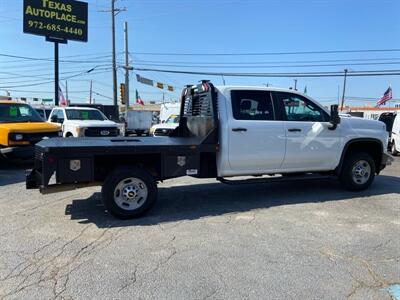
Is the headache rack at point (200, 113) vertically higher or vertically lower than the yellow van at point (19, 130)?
higher

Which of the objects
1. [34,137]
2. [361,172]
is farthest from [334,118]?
[34,137]

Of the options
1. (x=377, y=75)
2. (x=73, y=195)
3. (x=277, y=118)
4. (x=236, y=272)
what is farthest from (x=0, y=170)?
(x=377, y=75)

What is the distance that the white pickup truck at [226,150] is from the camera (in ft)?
19.9

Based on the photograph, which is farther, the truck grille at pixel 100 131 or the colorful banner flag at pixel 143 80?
the colorful banner flag at pixel 143 80

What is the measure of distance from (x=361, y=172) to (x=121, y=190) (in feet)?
15.9

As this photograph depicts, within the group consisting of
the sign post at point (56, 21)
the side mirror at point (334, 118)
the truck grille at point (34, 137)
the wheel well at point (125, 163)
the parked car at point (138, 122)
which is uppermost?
the sign post at point (56, 21)

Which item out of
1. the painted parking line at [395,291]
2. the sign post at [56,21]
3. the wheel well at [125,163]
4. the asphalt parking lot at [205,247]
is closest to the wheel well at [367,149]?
the asphalt parking lot at [205,247]

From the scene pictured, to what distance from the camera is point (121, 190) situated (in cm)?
617

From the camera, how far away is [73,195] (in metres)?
7.86

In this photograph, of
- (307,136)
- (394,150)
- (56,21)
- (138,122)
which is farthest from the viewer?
(56,21)

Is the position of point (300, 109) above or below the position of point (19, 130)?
above

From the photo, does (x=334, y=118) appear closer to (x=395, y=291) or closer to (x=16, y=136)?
(x=395, y=291)

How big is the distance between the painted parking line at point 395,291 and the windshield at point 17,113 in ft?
35.9

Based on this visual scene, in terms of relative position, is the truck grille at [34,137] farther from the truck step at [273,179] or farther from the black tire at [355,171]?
the black tire at [355,171]
